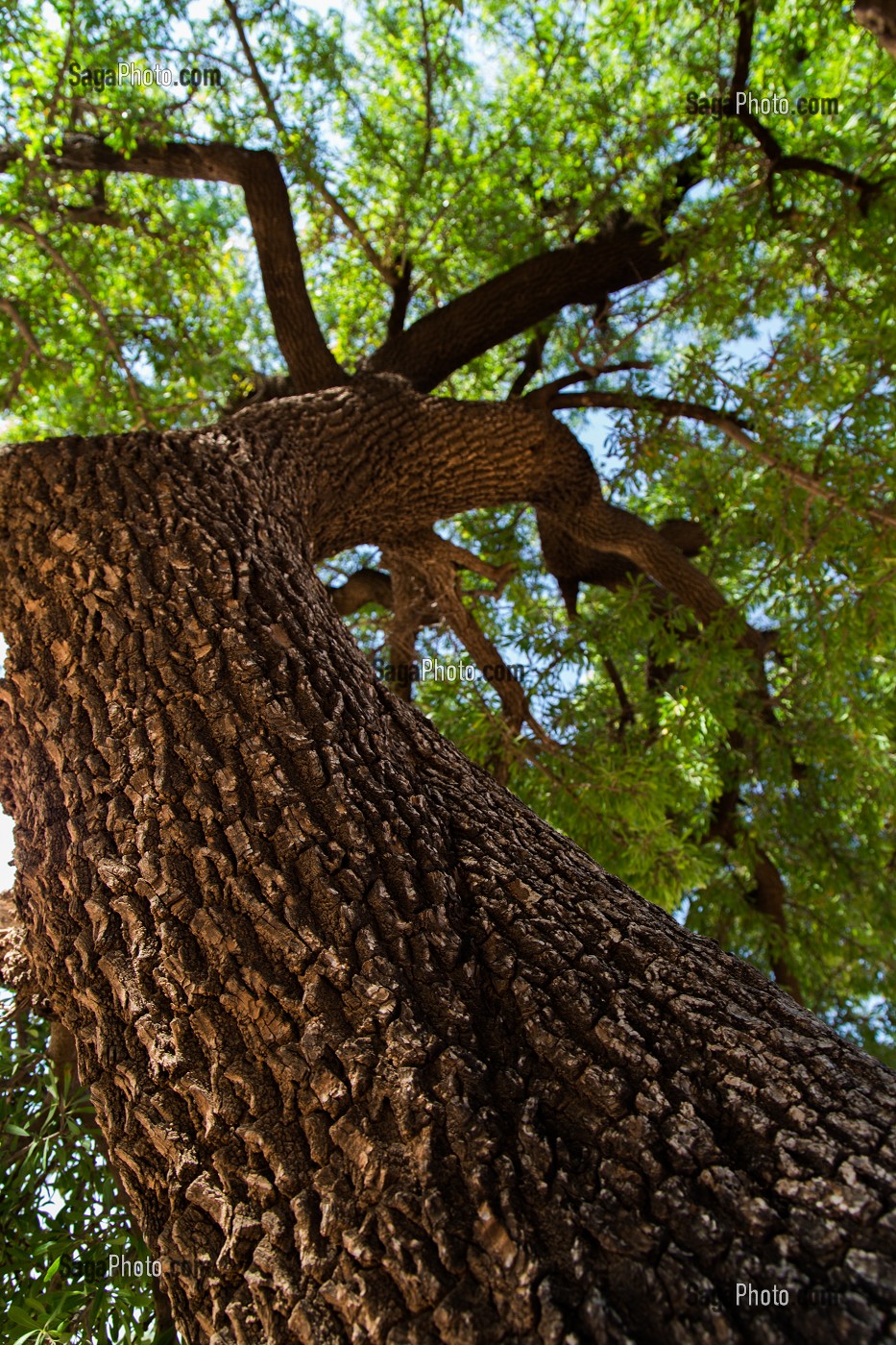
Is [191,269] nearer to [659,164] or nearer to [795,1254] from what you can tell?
[659,164]

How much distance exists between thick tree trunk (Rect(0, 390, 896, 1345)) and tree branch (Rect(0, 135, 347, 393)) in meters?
2.44

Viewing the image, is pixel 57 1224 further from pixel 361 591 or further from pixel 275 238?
pixel 275 238

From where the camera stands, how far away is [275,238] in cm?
403

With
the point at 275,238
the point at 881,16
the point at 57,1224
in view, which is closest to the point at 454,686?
the point at 275,238

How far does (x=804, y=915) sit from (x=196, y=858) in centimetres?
493

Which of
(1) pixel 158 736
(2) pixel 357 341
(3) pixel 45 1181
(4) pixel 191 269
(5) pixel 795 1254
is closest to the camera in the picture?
(5) pixel 795 1254

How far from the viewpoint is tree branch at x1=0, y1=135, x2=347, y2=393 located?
13.2 ft

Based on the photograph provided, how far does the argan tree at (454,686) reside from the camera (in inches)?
40.2

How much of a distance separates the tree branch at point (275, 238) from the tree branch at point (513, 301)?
12.2 inches

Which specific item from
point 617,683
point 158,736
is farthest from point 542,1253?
point 617,683

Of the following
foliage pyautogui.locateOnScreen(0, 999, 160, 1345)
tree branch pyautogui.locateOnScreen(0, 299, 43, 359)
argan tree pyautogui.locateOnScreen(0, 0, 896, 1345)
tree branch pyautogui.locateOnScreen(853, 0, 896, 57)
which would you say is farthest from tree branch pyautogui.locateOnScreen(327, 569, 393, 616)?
tree branch pyautogui.locateOnScreen(853, 0, 896, 57)

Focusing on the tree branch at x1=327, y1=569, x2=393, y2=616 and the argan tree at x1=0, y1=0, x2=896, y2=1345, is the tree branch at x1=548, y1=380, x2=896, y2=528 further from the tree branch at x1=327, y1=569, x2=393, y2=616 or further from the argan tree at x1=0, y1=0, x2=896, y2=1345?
the tree branch at x1=327, y1=569, x2=393, y2=616

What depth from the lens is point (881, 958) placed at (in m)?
5.20

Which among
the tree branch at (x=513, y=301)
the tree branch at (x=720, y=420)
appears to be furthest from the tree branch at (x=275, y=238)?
the tree branch at (x=720, y=420)
